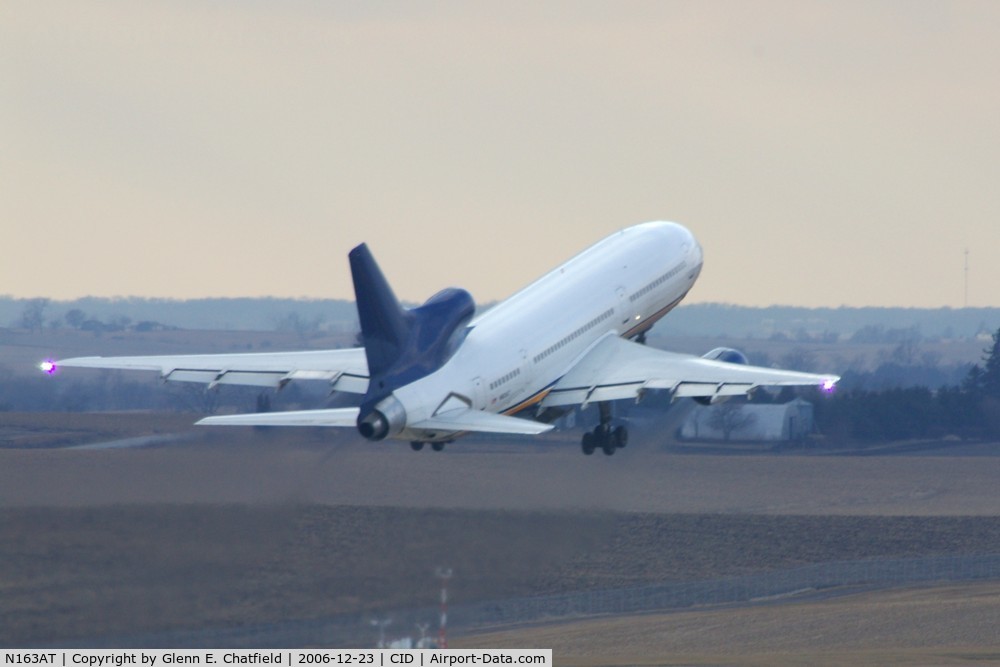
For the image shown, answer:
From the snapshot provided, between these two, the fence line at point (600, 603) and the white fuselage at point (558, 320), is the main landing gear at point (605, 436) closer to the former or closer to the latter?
the white fuselage at point (558, 320)

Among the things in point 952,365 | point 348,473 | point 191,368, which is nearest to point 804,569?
point 348,473

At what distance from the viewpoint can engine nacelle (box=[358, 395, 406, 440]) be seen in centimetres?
4200

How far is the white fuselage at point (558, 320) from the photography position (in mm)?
44438

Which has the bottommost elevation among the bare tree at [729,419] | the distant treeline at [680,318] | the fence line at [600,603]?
the fence line at [600,603]

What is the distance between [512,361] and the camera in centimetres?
4712

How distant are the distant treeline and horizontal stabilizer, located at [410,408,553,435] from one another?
3008 inches

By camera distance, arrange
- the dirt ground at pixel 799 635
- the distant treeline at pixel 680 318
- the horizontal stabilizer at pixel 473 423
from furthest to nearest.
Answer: the distant treeline at pixel 680 318 → the dirt ground at pixel 799 635 → the horizontal stabilizer at pixel 473 423

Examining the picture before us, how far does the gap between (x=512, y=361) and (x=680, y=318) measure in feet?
297

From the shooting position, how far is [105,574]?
1602 inches

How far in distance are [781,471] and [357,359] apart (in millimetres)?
33913

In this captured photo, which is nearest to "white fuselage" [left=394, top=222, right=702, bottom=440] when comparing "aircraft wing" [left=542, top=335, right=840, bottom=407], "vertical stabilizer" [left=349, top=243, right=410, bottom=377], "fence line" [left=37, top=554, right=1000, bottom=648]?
"aircraft wing" [left=542, top=335, right=840, bottom=407]

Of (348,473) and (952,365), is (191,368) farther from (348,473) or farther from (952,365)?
(952,365)

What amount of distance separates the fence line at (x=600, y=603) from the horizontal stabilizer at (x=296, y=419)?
5.02m

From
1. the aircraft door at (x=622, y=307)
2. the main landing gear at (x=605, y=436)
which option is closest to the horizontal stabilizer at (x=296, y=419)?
the main landing gear at (x=605, y=436)
